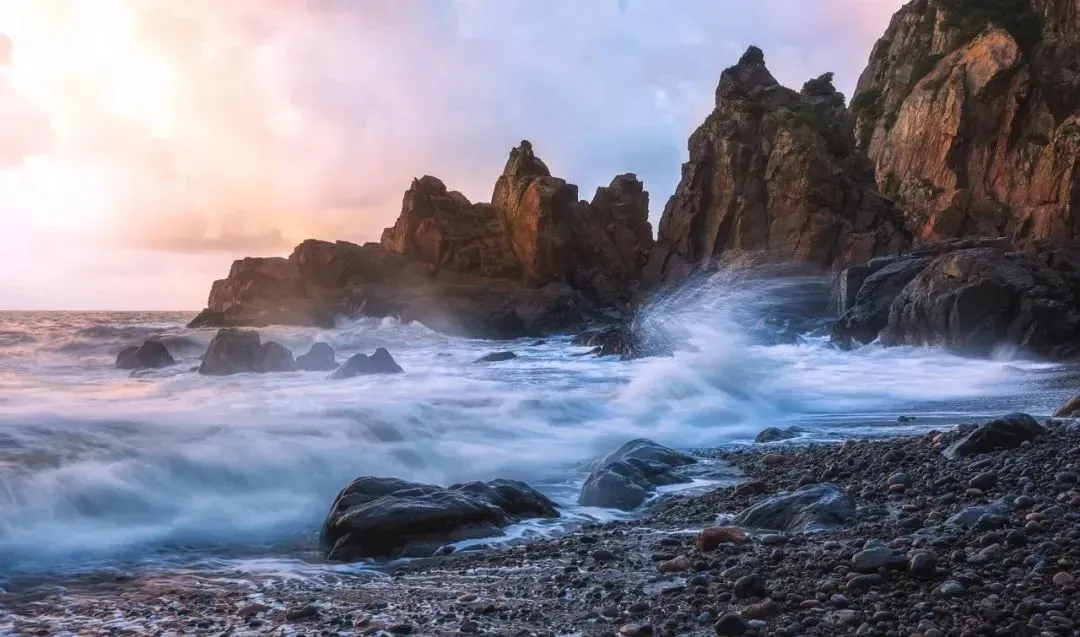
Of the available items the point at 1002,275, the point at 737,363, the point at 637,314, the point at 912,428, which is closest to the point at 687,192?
the point at 637,314

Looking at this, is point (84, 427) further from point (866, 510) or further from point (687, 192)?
point (687, 192)

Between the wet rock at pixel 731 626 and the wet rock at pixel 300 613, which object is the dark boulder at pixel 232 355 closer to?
the wet rock at pixel 300 613

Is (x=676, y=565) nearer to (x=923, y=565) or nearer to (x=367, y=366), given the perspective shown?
(x=923, y=565)

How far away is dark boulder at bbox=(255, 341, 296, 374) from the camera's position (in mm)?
23891

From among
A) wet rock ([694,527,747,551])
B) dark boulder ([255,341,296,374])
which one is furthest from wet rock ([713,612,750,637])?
dark boulder ([255,341,296,374])

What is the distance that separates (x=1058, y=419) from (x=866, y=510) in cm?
447

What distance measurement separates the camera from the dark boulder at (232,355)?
23.6 meters

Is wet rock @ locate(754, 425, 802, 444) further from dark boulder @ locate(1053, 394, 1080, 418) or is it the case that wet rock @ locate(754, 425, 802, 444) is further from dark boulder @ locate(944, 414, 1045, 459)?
dark boulder @ locate(944, 414, 1045, 459)

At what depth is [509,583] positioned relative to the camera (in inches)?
205

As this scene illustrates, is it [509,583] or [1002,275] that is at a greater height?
[1002,275]

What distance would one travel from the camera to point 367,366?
73.7 ft

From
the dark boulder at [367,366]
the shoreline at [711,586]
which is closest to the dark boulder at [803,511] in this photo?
the shoreline at [711,586]

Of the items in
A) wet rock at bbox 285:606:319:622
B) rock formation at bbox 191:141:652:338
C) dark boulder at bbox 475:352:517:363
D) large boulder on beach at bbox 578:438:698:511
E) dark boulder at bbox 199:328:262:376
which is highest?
rock formation at bbox 191:141:652:338

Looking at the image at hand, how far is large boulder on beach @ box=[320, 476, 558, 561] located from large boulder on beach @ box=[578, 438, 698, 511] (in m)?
0.59
